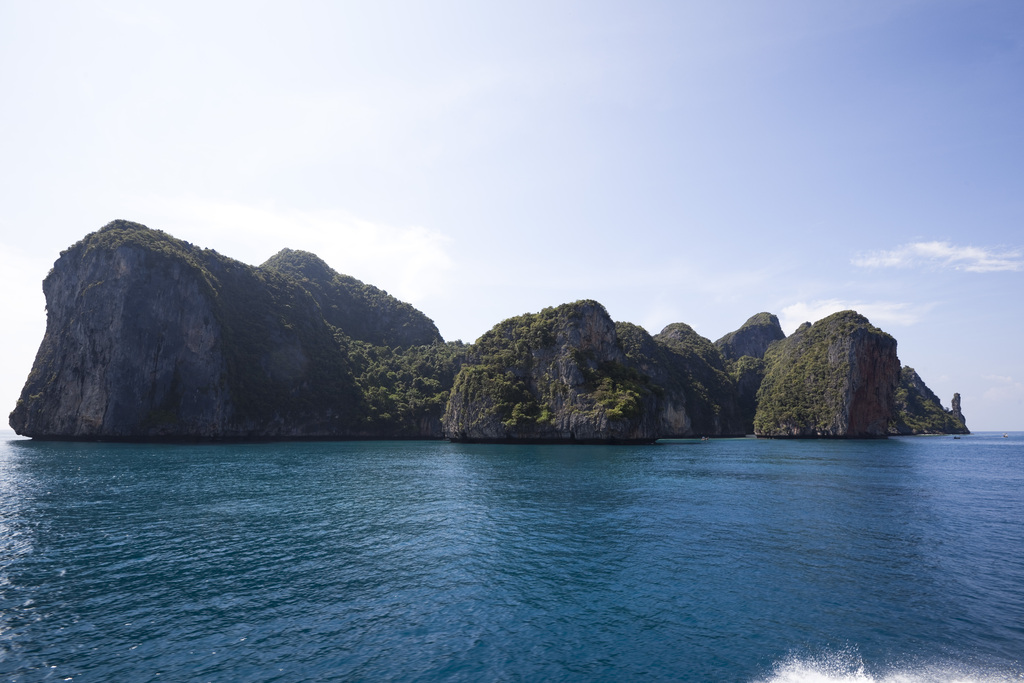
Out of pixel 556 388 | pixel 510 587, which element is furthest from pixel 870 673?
pixel 556 388

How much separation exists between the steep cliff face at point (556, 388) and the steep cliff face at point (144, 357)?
6522 cm

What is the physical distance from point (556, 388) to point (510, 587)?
110 metres

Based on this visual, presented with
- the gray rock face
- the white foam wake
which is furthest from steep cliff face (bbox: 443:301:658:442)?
the white foam wake

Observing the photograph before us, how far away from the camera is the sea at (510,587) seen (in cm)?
1413

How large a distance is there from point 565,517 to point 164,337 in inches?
5600

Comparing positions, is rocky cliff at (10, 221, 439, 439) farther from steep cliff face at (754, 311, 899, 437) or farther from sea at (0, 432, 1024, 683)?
steep cliff face at (754, 311, 899, 437)

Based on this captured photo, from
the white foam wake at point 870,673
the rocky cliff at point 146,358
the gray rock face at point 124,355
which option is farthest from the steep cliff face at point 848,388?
the gray rock face at point 124,355

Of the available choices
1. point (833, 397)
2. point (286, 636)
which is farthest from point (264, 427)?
point (833, 397)

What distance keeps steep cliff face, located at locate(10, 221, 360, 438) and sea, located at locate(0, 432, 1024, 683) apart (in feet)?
325

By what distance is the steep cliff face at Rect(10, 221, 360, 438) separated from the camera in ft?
408

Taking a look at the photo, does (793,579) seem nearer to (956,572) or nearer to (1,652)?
(956,572)

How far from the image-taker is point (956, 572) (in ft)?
72.3

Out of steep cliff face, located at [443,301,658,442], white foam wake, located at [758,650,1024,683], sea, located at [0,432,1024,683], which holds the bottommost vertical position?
sea, located at [0,432,1024,683]

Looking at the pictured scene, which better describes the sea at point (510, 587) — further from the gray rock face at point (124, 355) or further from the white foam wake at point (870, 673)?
the gray rock face at point (124, 355)
